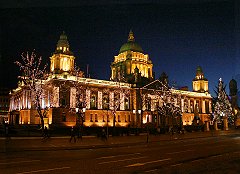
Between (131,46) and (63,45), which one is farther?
(131,46)

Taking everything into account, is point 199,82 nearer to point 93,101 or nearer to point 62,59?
point 93,101

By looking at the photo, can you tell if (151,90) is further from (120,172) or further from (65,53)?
(120,172)

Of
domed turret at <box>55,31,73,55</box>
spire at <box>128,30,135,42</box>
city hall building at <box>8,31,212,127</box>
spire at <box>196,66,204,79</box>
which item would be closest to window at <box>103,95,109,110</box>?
city hall building at <box>8,31,212,127</box>

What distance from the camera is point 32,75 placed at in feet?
188

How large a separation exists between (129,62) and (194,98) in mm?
32144

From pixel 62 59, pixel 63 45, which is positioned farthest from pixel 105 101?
pixel 63 45

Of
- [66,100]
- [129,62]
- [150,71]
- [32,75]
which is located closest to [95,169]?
[32,75]

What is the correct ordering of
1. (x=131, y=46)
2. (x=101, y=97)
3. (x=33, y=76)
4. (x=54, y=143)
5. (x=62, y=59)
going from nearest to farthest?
1. (x=54, y=143)
2. (x=33, y=76)
3. (x=62, y=59)
4. (x=101, y=97)
5. (x=131, y=46)

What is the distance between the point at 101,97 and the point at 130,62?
1240 inches

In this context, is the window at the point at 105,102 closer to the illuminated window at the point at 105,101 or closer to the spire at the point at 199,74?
the illuminated window at the point at 105,101

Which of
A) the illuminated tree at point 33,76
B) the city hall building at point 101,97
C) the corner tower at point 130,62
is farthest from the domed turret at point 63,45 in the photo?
the corner tower at point 130,62

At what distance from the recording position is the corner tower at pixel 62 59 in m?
84.0

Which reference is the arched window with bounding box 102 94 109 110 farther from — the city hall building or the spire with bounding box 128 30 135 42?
the spire with bounding box 128 30 135 42

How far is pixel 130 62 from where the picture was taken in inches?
4518
